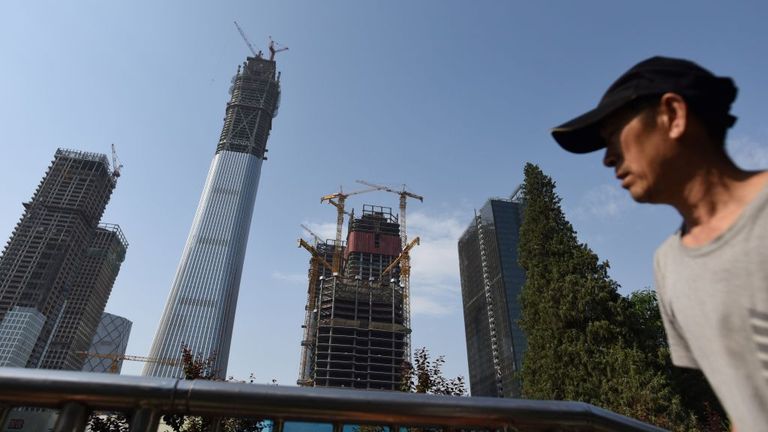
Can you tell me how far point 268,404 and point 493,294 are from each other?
5856 inches

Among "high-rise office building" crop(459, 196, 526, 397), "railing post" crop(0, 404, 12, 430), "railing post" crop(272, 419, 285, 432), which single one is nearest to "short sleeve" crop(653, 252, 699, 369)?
"railing post" crop(272, 419, 285, 432)

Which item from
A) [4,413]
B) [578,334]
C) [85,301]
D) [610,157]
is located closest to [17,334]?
[85,301]

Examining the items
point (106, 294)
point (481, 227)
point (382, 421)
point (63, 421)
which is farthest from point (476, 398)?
point (106, 294)

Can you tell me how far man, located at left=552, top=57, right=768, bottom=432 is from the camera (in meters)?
1.14

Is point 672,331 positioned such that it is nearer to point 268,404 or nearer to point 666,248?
point 666,248

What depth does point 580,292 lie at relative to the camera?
76.3 ft

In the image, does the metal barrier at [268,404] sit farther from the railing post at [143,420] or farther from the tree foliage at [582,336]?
the tree foliage at [582,336]

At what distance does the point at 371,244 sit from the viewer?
6004 inches

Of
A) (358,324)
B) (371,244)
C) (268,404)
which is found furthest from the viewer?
(371,244)

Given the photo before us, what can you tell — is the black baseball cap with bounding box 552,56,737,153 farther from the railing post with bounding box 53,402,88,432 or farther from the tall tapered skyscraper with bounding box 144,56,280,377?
the tall tapered skyscraper with bounding box 144,56,280,377

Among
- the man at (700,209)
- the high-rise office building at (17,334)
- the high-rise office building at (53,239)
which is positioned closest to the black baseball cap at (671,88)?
the man at (700,209)

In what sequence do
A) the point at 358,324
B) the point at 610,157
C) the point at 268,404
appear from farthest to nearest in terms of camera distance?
the point at 358,324 → the point at 268,404 → the point at 610,157

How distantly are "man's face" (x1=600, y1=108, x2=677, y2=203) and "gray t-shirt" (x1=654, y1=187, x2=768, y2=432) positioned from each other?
9.4 inches

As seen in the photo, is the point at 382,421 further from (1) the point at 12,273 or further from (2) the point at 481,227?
(1) the point at 12,273
